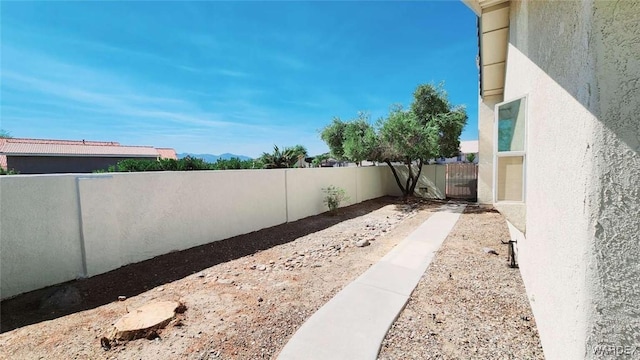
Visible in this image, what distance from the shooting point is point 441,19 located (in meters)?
8.66

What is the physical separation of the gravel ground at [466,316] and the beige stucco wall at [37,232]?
16.8 ft

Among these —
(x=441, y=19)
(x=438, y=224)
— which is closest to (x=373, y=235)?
(x=438, y=224)

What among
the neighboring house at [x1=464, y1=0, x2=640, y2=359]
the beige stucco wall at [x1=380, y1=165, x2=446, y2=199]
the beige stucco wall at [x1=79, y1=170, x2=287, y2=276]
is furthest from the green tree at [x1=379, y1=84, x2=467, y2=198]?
the neighboring house at [x1=464, y1=0, x2=640, y2=359]

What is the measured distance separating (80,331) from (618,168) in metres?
5.14

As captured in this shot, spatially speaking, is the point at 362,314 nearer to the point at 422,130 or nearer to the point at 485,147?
the point at 422,130

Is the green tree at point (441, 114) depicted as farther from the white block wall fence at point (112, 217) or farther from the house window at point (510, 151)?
the white block wall fence at point (112, 217)

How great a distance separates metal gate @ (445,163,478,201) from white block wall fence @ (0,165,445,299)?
11479 mm

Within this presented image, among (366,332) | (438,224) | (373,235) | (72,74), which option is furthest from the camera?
(72,74)

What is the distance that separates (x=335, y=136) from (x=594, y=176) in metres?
17.1

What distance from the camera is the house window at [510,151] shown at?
3.64 m

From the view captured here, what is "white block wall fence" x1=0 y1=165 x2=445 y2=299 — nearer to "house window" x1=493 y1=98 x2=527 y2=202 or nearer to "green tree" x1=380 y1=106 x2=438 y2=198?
"house window" x1=493 y1=98 x2=527 y2=202

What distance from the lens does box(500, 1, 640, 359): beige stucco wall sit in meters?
1.41

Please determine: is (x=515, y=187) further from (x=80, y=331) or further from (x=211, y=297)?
(x=80, y=331)

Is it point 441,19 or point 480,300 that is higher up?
point 441,19
